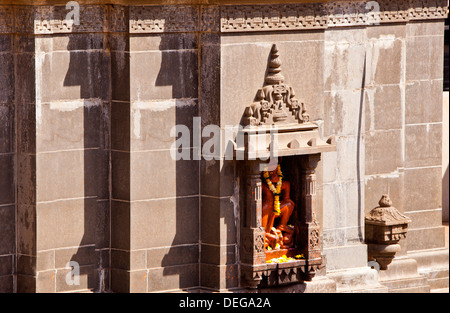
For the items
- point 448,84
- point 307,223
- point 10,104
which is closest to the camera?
point 10,104

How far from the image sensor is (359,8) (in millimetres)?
21625

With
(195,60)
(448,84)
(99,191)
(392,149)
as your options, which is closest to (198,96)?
(195,60)

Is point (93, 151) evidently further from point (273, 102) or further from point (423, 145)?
point (423, 145)

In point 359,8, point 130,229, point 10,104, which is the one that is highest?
point 359,8

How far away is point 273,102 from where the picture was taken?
20.2 m

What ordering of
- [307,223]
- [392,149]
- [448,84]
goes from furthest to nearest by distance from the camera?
[448,84], [392,149], [307,223]

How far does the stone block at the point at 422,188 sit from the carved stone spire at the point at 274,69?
3.99 metres

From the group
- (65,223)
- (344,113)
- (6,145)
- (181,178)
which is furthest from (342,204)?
(6,145)

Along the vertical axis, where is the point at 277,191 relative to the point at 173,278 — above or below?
above

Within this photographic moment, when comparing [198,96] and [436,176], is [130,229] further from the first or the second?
[436,176]

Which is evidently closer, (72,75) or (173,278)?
(72,75)

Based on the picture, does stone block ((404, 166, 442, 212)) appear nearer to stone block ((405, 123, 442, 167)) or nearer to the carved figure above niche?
stone block ((405, 123, 442, 167))

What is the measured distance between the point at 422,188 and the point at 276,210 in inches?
151

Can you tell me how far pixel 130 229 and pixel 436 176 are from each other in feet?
19.9
